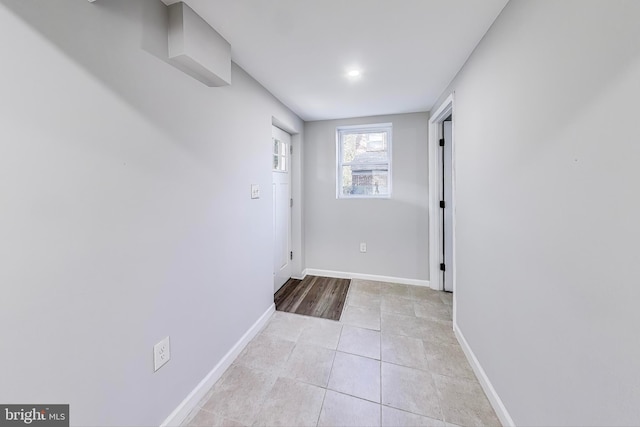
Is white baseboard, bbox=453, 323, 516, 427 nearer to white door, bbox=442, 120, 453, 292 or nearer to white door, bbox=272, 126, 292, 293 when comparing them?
white door, bbox=442, 120, 453, 292

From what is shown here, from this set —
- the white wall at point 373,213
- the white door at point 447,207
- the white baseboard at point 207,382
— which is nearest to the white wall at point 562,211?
the white door at point 447,207

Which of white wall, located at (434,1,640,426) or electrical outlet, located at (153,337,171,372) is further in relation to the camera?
electrical outlet, located at (153,337,171,372)

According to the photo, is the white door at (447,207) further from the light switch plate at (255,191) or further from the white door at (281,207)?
the light switch plate at (255,191)

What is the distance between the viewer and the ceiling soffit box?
4.06 feet

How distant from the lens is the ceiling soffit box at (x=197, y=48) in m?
1.24

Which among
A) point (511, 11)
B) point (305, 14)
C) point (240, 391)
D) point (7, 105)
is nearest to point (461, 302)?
point (240, 391)

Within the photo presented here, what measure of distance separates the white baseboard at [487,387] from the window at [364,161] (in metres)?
1.94

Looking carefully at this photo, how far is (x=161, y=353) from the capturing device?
1237 mm

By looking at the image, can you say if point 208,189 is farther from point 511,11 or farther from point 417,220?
point 417,220

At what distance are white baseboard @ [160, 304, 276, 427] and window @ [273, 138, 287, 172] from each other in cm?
170

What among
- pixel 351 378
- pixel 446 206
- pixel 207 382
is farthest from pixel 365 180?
pixel 207 382

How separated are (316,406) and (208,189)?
1493 mm

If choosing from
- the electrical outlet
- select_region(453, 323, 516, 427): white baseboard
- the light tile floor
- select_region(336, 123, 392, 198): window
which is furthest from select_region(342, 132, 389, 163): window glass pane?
the electrical outlet

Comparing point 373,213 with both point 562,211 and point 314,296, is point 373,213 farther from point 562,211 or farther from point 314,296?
point 562,211
